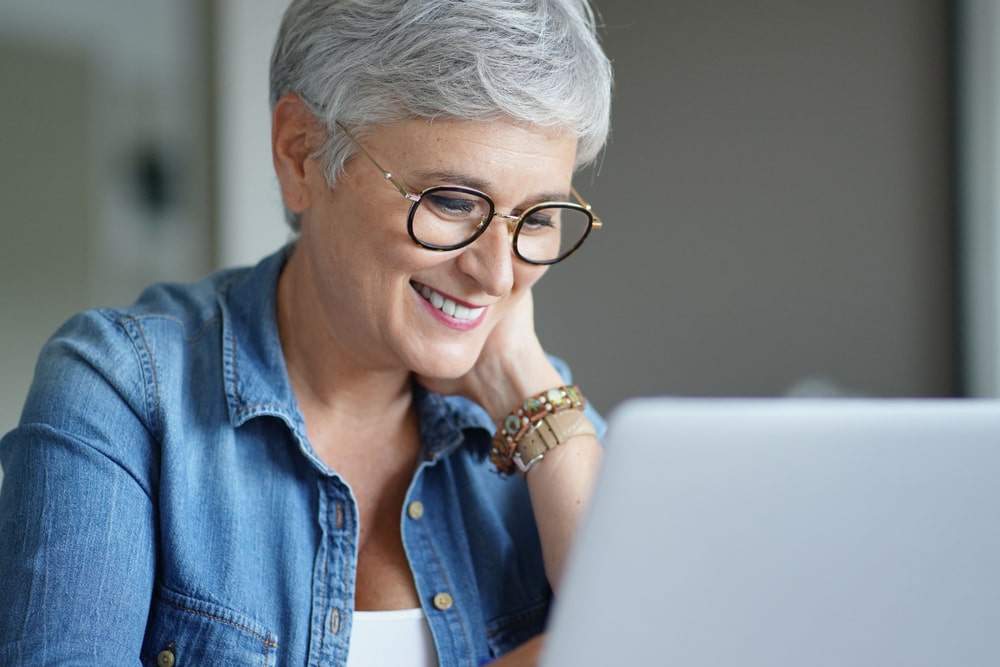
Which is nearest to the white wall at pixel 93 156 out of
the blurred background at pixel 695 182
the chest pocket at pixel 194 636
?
the blurred background at pixel 695 182

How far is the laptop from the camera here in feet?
1.68

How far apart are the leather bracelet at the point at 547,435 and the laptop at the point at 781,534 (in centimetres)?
79

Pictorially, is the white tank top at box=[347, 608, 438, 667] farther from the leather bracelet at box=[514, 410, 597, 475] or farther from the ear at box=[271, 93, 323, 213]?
the ear at box=[271, 93, 323, 213]

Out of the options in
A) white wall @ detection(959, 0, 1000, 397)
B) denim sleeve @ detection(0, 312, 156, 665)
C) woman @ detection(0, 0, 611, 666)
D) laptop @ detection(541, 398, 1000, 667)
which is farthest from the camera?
white wall @ detection(959, 0, 1000, 397)

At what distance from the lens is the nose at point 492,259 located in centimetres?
127

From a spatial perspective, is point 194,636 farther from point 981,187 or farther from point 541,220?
point 981,187

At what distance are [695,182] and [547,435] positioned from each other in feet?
5.35

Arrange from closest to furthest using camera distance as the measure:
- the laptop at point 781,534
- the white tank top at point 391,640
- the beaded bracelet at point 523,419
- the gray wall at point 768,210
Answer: the laptop at point 781,534 < the white tank top at point 391,640 < the beaded bracelet at point 523,419 < the gray wall at point 768,210

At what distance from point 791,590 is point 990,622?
13cm

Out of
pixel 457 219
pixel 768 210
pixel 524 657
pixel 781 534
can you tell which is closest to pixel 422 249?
pixel 457 219

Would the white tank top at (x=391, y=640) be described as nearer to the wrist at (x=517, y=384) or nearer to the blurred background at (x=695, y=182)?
the wrist at (x=517, y=384)

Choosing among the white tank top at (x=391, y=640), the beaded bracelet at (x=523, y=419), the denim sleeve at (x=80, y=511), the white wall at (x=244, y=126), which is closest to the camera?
the denim sleeve at (x=80, y=511)

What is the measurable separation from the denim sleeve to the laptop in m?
0.70

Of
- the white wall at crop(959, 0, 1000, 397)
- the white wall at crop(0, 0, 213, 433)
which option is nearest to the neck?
the white wall at crop(0, 0, 213, 433)
